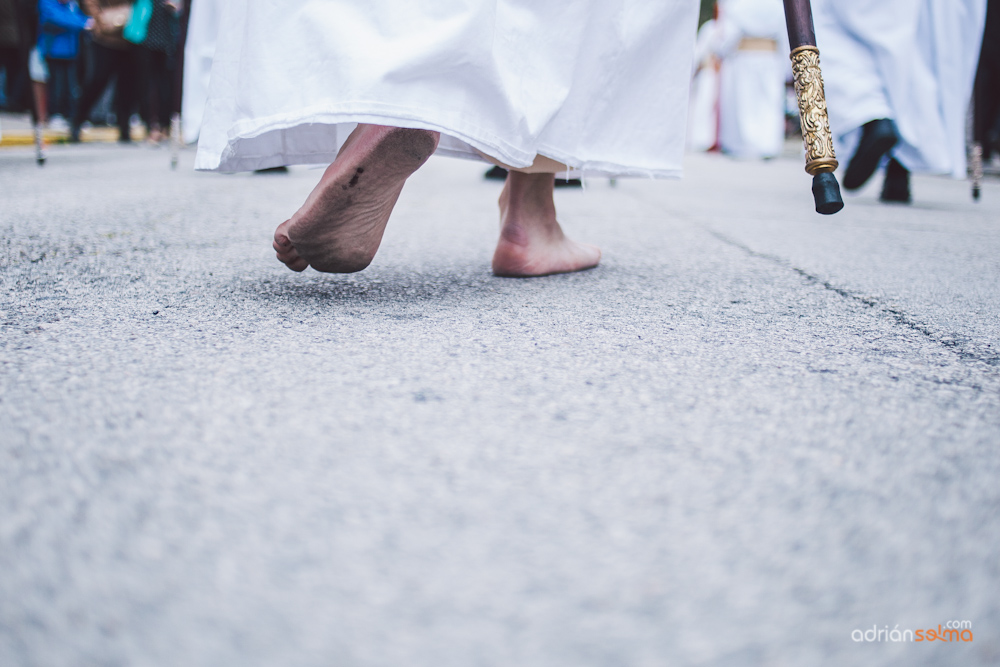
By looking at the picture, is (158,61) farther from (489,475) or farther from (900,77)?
(489,475)

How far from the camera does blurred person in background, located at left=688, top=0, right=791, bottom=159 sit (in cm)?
674

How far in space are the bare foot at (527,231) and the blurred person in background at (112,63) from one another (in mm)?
4580

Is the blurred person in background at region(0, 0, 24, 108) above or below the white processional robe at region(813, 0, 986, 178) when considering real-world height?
above

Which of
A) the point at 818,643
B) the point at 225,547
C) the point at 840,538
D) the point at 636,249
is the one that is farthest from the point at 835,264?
the point at 225,547

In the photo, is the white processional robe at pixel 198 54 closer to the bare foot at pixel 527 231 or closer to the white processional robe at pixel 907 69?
the bare foot at pixel 527 231

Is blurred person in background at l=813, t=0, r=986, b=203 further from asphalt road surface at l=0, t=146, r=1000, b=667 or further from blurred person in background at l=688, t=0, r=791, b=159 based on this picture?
blurred person in background at l=688, t=0, r=791, b=159

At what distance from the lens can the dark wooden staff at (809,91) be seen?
3.64 feet

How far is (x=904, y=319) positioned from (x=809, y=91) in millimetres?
364

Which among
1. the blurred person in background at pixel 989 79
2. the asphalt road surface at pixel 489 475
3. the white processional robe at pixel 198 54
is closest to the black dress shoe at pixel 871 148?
the blurred person in background at pixel 989 79

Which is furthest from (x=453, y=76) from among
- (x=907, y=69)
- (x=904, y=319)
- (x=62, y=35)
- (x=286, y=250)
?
(x=62, y=35)

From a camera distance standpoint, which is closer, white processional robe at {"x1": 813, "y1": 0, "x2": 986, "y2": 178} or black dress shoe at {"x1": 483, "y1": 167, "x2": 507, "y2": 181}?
white processional robe at {"x1": 813, "y1": 0, "x2": 986, "y2": 178}

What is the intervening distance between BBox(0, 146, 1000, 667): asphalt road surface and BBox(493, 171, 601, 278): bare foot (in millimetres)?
125

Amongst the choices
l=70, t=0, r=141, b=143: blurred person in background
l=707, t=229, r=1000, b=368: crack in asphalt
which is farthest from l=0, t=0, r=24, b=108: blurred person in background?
l=707, t=229, r=1000, b=368: crack in asphalt

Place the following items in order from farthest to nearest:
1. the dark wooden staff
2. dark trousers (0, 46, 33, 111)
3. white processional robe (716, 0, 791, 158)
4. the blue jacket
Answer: white processional robe (716, 0, 791, 158) → the blue jacket → dark trousers (0, 46, 33, 111) → the dark wooden staff
